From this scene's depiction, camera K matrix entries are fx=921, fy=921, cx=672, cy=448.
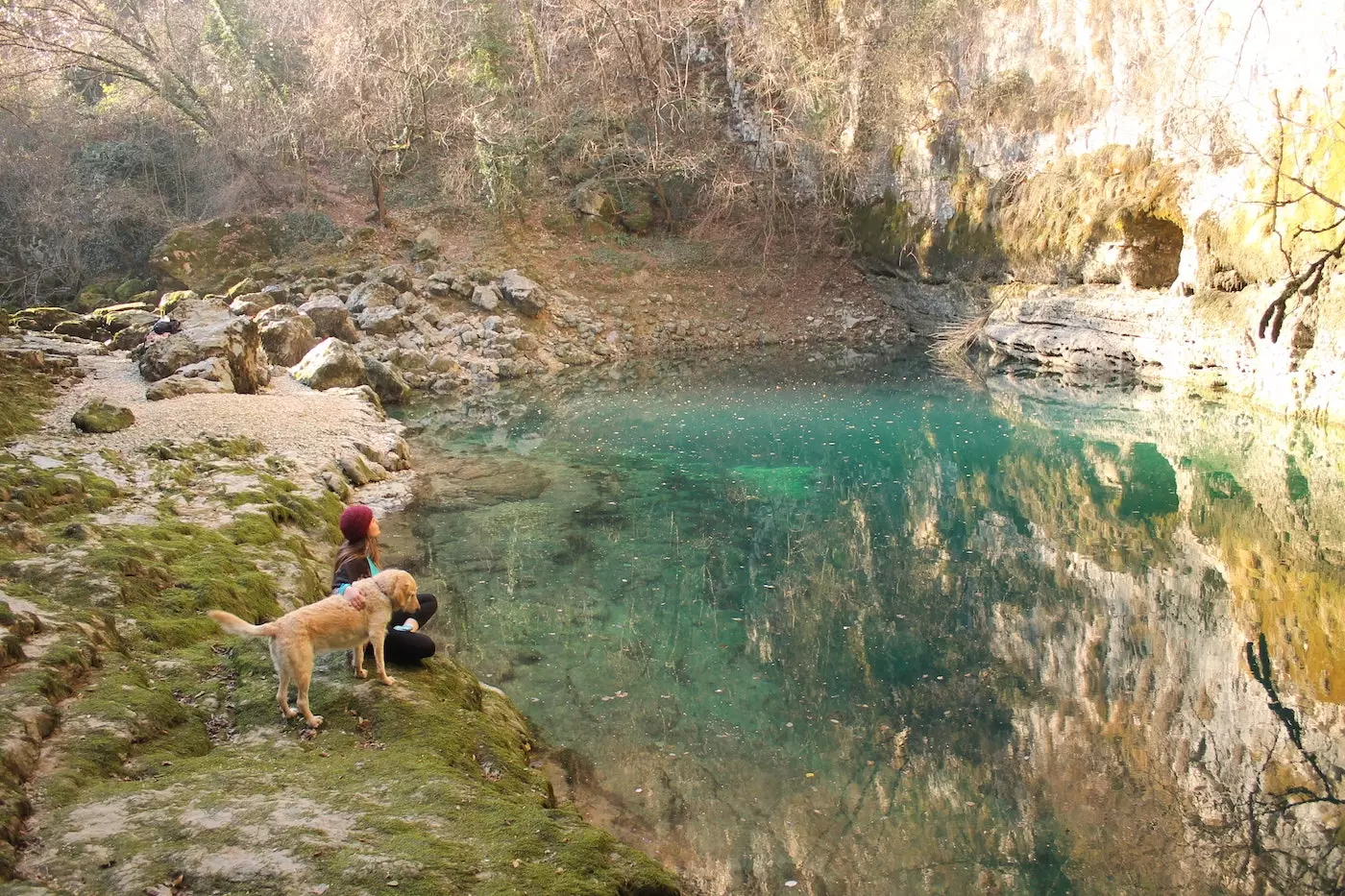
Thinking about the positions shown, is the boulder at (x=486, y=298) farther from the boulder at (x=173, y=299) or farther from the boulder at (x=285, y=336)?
the boulder at (x=173, y=299)

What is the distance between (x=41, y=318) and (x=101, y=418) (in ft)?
43.1

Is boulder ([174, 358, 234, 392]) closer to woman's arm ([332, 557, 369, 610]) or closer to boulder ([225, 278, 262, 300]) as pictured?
boulder ([225, 278, 262, 300])

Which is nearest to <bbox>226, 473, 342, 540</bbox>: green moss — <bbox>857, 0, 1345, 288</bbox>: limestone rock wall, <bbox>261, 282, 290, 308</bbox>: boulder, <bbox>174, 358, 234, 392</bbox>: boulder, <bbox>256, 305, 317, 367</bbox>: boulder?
<bbox>174, 358, 234, 392</bbox>: boulder

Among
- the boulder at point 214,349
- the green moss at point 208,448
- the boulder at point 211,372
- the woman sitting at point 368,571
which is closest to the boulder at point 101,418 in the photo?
the green moss at point 208,448

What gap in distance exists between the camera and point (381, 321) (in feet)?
77.7

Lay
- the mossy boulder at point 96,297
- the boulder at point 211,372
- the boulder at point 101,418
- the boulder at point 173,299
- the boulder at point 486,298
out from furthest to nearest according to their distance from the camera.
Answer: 1. the boulder at point 486,298
2. the mossy boulder at point 96,297
3. the boulder at point 173,299
4. the boulder at point 211,372
5. the boulder at point 101,418

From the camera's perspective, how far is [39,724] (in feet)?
15.0

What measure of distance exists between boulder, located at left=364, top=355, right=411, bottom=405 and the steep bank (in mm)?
11369

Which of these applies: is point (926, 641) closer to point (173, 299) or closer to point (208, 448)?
point (208, 448)

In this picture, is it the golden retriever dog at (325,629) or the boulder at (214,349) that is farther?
the boulder at (214,349)

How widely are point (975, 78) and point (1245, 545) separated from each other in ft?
58.6

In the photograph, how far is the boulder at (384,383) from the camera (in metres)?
20.7

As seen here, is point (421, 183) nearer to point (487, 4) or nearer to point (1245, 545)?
point (487, 4)

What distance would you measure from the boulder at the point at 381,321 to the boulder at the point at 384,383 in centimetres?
307
